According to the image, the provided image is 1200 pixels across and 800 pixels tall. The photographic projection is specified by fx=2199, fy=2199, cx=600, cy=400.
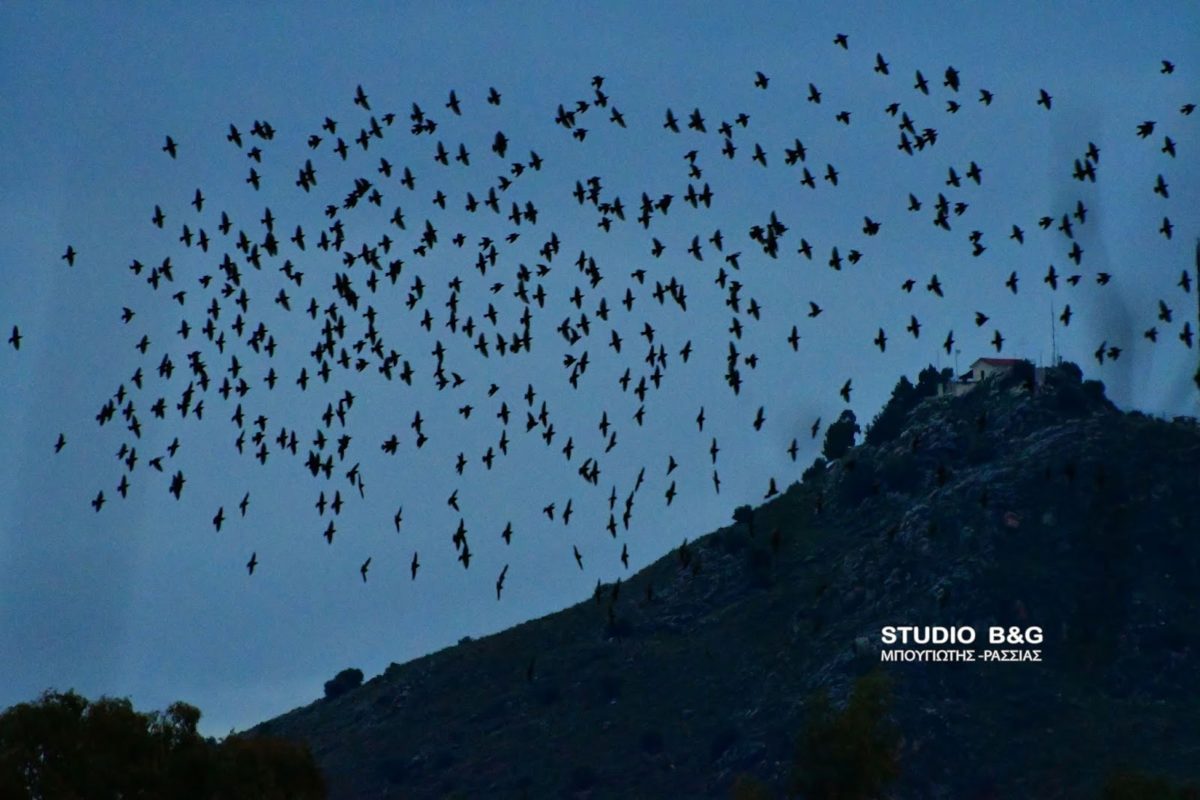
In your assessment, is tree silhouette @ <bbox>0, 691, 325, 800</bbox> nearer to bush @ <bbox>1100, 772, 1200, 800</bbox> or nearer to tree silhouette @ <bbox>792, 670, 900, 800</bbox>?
tree silhouette @ <bbox>792, 670, 900, 800</bbox>

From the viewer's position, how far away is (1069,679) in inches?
7490

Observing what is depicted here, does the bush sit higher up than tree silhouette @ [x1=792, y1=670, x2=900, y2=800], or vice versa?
tree silhouette @ [x1=792, y1=670, x2=900, y2=800]

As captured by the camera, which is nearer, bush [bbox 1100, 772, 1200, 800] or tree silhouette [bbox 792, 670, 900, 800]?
tree silhouette [bbox 792, 670, 900, 800]

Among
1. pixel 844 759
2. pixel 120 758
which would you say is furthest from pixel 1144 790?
pixel 120 758

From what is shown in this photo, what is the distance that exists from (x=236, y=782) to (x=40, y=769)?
26.3 ft

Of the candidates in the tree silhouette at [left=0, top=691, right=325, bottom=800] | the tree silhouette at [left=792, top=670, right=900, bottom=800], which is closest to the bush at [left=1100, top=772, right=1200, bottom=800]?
the tree silhouette at [left=792, top=670, right=900, bottom=800]

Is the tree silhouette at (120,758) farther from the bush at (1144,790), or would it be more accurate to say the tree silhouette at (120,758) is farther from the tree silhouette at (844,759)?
the bush at (1144,790)

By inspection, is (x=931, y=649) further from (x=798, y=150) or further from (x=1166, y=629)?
(x=798, y=150)

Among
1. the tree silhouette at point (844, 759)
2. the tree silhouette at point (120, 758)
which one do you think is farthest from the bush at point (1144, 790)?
the tree silhouette at point (120, 758)

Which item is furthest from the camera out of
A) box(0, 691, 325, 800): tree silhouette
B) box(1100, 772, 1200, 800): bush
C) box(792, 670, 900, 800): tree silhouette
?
box(1100, 772, 1200, 800): bush

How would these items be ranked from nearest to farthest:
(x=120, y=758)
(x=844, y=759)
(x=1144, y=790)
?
(x=120, y=758) < (x=844, y=759) < (x=1144, y=790)

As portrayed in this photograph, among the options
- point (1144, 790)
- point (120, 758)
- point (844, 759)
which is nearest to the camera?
point (120, 758)

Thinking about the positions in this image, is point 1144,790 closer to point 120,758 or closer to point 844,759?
point 844,759

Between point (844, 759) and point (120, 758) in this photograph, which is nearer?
point (120, 758)
